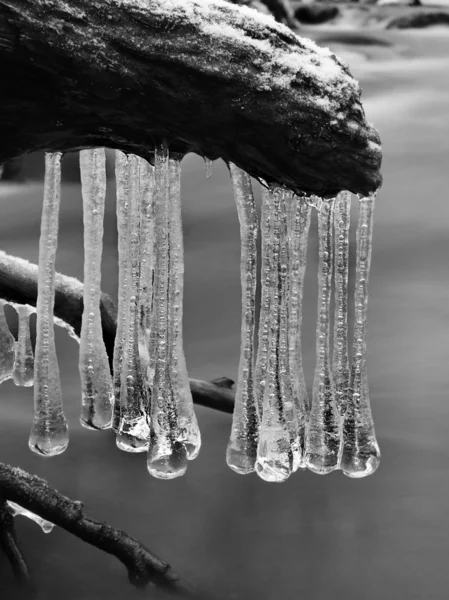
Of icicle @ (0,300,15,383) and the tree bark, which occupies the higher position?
the tree bark

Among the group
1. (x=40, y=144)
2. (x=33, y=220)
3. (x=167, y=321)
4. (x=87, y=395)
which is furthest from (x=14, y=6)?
(x=33, y=220)

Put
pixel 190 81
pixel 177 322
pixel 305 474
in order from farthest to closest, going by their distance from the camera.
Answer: pixel 305 474 → pixel 177 322 → pixel 190 81

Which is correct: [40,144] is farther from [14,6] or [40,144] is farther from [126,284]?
[126,284]

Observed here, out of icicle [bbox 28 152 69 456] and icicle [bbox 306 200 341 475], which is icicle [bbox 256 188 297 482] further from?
icicle [bbox 28 152 69 456]

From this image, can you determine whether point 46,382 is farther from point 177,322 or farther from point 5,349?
point 5,349

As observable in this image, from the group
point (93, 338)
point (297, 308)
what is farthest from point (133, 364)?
point (297, 308)

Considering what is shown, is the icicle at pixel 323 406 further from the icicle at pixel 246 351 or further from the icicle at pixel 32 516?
the icicle at pixel 32 516

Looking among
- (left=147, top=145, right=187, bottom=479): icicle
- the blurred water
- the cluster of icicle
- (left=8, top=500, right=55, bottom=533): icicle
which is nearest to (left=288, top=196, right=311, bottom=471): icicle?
the cluster of icicle
